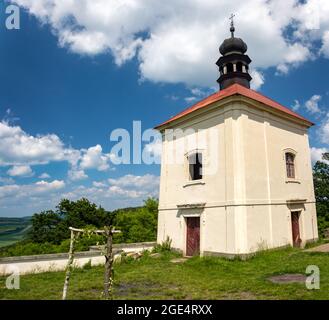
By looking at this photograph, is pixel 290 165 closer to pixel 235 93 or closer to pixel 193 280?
pixel 235 93

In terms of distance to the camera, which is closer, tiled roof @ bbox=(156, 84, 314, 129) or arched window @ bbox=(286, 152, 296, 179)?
tiled roof @ bbox=(156, 84, 314, 129)

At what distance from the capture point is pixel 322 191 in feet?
82.4

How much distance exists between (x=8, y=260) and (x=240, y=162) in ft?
34.0

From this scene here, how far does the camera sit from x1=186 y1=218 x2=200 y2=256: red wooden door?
1419 centimetres

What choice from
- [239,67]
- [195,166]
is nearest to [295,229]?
[195,166]

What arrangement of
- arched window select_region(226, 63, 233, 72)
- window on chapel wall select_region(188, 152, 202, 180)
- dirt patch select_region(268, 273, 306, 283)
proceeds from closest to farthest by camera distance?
dirt patch select_region(268, 273, 306, 283)
window on chapel wall select_region(188, 152, 202, 180)
arched window select_region(226, 63, 233, 72)

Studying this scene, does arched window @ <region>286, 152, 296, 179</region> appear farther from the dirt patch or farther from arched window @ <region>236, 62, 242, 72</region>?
the dirt patch

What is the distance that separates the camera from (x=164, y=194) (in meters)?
16.9

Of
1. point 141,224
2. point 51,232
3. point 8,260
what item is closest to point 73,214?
point 51,232

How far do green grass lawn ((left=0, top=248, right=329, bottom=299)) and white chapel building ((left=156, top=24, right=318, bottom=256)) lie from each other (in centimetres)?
131

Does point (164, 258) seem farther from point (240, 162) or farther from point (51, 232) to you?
point (51, 232)

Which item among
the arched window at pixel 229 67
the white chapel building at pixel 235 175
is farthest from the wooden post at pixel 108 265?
the arched window at pixel 229 67

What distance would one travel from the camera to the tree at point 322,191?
74.3 ft

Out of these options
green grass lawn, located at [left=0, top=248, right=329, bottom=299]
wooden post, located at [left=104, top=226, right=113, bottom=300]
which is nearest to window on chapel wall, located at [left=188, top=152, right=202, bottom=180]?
green grass lawn, located at [left=0, top=248, right=329, bottom=299]
